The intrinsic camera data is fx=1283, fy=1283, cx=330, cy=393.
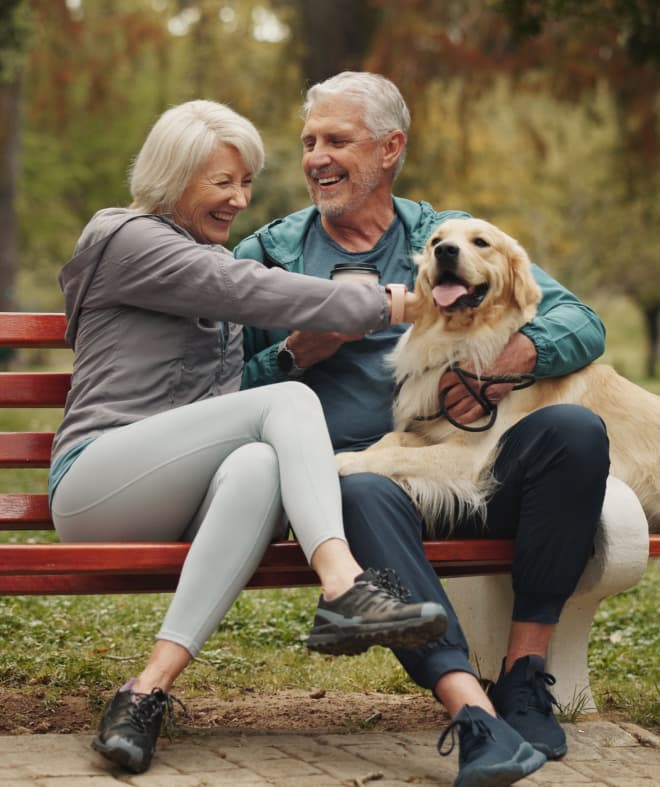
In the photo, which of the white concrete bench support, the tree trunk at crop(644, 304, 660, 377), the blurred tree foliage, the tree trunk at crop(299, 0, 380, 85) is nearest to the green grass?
the white concrete bench support

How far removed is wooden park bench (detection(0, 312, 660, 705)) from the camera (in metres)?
3.07

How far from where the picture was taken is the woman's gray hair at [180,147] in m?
3.48

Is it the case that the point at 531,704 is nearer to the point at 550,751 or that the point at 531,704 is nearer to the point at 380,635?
the point at 550,751

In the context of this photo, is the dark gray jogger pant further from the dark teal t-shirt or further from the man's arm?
the dark teal t-shirt

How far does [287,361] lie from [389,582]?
958 mm

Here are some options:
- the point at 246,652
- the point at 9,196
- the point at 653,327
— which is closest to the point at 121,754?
the point at 246,652

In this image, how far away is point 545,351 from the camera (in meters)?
3.74

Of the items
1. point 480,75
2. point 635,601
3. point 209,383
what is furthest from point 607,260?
point 209,383

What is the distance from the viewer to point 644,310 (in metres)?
42.3

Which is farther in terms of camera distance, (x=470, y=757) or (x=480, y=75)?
(x=480, y=75)

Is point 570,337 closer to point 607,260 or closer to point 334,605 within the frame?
point 334,605

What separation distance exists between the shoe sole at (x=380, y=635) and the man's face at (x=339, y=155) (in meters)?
1.53

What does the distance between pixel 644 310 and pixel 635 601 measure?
125 ft

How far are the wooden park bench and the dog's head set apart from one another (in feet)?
2.10
